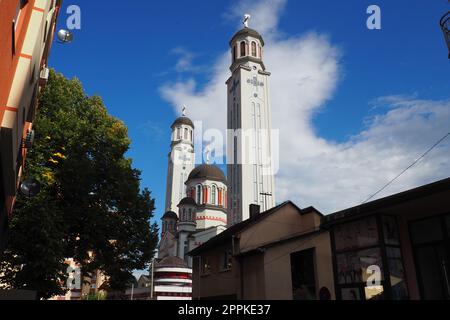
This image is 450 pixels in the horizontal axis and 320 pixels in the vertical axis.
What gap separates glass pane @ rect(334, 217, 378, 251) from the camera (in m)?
11.6

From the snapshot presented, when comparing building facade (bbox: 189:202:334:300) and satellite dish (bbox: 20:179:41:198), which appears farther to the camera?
building facade (bbox: 189:202:334:300)

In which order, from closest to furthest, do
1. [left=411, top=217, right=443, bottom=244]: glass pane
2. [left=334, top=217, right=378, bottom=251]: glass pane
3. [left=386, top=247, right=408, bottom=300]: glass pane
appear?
[left=411, top=217, right=443, bottom=244]: glass pane
[left=386, top=247, right=408, bottom=300]: glass pane
[left=334, top=217, right=378, bottom=251]: glass pane

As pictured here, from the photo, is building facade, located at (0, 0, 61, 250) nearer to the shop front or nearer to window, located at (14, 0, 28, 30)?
window, located at (14, 0, 28, 30)

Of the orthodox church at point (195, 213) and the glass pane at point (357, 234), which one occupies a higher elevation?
the orthodox church at point (195, 213)

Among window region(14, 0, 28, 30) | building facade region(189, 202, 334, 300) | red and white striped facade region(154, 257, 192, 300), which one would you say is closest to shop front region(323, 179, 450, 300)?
building facade region(189, 202, 334, 300)

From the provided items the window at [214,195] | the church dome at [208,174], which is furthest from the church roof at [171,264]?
the church dome at [208,174]

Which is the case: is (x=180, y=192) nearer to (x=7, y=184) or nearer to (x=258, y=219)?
(x=258, y=219)

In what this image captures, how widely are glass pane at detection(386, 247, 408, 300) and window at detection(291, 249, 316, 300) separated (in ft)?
20.0

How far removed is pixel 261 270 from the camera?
20016mm

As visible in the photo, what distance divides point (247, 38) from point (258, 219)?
2484 inches

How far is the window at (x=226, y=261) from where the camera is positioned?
2367cm

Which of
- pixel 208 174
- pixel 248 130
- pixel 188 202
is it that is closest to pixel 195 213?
pixel 188 202

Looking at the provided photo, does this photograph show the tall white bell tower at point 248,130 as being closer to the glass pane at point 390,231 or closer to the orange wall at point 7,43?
the glass pane at point 390,231

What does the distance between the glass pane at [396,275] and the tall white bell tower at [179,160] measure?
269 feet
